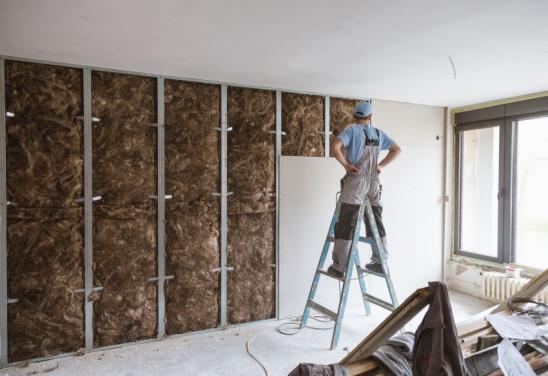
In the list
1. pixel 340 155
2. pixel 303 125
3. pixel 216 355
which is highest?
pixel 303 125

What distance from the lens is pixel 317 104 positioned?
390cm

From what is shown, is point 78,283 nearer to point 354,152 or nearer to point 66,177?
point 66,177

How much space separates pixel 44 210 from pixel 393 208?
3.37 metres

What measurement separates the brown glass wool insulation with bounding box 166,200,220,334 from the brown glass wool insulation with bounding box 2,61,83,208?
2.71 feet

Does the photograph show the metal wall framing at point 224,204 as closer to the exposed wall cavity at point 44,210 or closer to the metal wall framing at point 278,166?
the metal wall framing at point 278,166

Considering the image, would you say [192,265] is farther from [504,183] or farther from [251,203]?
[504,183]

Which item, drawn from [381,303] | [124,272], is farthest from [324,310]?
[124,272]

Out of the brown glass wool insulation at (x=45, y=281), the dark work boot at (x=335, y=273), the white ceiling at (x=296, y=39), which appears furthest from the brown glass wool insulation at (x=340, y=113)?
the brown glass wool insulation at (x=45, y=281)

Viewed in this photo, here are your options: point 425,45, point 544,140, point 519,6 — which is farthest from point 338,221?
point 544,140

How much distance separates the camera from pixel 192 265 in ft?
11.2

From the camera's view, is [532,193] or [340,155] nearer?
[340,155]

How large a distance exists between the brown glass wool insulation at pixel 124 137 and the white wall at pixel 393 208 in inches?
49.8

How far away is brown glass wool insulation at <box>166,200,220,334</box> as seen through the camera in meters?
3.34

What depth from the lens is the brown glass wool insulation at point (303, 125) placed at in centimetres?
377
